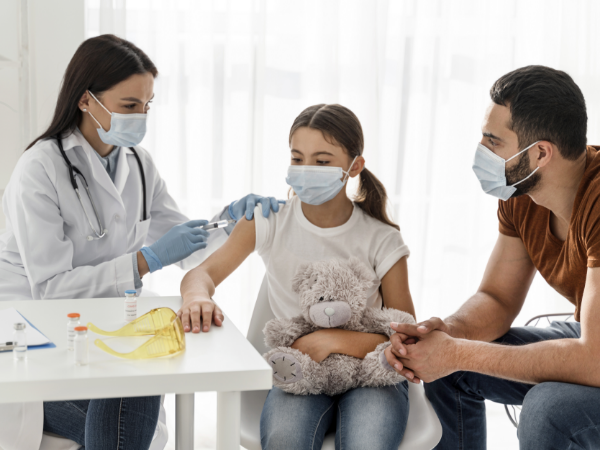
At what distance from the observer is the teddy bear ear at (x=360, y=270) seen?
1.40m

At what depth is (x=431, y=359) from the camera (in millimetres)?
1317

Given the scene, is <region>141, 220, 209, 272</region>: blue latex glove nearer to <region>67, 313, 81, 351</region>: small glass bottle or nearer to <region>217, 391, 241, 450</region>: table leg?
<region>67, 313, 81, 351</region>: small glass bottle

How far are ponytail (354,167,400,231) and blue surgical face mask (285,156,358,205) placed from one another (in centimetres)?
14

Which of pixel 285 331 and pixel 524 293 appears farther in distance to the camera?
pixel 524 293

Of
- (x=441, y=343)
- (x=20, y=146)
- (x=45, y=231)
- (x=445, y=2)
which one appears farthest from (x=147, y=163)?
(x=445, y=2)

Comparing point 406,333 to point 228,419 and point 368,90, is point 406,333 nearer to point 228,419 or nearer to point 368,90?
point 228,419

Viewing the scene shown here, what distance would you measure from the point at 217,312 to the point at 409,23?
1866 millimetres

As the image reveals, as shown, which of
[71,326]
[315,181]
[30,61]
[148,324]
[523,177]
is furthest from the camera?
[30,61]

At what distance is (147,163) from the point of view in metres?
1.88

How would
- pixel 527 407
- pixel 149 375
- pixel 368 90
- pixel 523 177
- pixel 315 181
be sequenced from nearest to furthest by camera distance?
pixel 149 375 → pixel 527 407 → pixel 523 177 → pixel 315 181 → pixel 368 90

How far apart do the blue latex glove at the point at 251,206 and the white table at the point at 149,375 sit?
22.1 inches

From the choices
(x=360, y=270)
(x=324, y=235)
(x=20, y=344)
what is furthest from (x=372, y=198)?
(x=20, y=344)

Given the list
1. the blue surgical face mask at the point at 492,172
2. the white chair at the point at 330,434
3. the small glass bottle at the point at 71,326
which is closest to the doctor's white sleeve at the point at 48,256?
the white chair at the point at 330,434

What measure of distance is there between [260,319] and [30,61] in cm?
143
